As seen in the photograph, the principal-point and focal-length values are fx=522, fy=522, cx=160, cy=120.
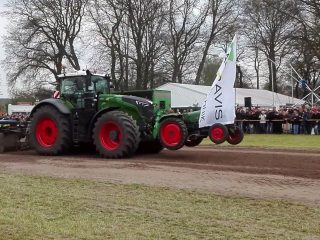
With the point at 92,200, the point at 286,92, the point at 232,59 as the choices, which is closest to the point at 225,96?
the point at 232,59

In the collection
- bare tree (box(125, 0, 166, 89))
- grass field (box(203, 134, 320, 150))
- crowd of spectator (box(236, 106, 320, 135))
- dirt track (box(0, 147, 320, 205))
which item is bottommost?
dirt track (box(0, 147, 320, 205))

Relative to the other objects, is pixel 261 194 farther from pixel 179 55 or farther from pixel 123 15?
pixel 179 55

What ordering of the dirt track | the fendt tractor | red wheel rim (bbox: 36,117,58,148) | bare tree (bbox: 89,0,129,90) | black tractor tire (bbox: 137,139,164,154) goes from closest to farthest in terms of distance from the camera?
1. the dirt track
2. the fendt tractor
3. red wheel rim (bbox: 36,117,58,148)
4. black tractor tire (bbox: 137,139,164,154)
5. bare tree (bbox: 89,0,129,90)

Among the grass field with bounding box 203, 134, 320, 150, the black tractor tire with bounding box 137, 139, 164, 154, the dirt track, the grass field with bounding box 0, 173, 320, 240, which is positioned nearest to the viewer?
the grass field with bounding box 0, 173, 320, 240

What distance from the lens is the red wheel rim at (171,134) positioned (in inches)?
508

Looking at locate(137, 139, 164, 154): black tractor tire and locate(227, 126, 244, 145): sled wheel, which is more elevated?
locate(227, 126, 244, 145): sled wheel

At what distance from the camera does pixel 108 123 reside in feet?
45.3

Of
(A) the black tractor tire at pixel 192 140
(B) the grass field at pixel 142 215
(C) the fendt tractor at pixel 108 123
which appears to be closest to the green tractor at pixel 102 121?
(C) the fendt tractor at pixel 108 123

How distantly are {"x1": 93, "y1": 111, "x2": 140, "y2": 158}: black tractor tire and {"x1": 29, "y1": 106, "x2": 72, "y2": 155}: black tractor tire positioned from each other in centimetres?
104

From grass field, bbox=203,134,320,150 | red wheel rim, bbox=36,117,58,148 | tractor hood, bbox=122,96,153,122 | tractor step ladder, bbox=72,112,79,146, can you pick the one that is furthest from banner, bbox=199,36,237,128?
grass field, bbox=203,134,320,150

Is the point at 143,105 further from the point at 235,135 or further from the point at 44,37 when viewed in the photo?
the point at 44,37

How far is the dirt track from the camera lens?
30.1ft

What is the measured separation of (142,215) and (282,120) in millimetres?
20862

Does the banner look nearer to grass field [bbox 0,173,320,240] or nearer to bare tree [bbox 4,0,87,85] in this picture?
grass field [bbox 0,173,320,240]
